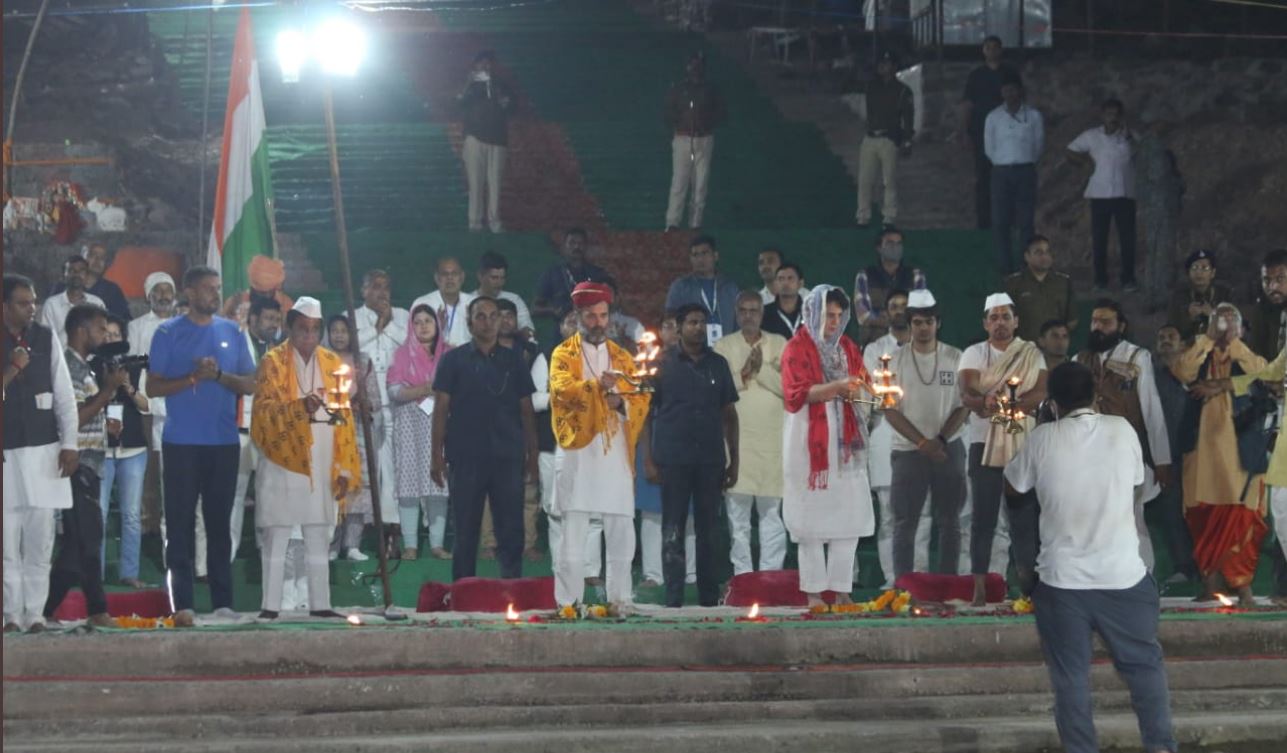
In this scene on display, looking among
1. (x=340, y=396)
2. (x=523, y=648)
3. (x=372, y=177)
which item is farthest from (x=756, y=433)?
(x=372, y=177)

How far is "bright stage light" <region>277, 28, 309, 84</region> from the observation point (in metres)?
19.9

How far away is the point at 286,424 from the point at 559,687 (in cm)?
242

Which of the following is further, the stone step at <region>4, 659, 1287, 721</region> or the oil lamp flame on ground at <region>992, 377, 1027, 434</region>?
the oil lamp flame on ground at <region>992, 377, 1027, 434</region>

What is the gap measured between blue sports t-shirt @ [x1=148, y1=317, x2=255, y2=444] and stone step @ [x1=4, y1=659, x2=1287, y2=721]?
6.00 ft

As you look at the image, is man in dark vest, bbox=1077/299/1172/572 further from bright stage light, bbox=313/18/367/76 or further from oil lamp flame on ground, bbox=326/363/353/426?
bright stage light, bbox=313/18/367/76

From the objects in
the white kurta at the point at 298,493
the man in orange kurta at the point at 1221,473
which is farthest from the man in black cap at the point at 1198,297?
the white kurta at the point at 298,493

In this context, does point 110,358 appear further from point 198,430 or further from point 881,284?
point 881,284

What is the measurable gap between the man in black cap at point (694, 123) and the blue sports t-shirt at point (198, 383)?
7039 mm

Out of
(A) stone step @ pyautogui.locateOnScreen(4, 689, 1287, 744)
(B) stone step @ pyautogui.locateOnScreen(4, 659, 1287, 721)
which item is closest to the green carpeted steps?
(B) stone step @ pyautogui.locateOnScreen(4, 659, 1287, 721)

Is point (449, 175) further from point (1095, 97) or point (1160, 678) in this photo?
point (1160, 678)

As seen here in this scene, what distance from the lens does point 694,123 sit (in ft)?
56.0

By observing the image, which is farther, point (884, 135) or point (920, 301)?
point (884, 135)

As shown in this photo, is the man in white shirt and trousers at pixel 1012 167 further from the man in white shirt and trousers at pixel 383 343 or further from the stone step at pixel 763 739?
the stone step at pixel 763 739

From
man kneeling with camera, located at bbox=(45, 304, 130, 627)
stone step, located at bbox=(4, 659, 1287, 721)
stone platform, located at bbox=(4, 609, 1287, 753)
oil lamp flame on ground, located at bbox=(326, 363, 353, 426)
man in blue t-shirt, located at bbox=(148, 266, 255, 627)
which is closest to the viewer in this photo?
stone platform, located at bbox=(4, 609, 1287, 753)
